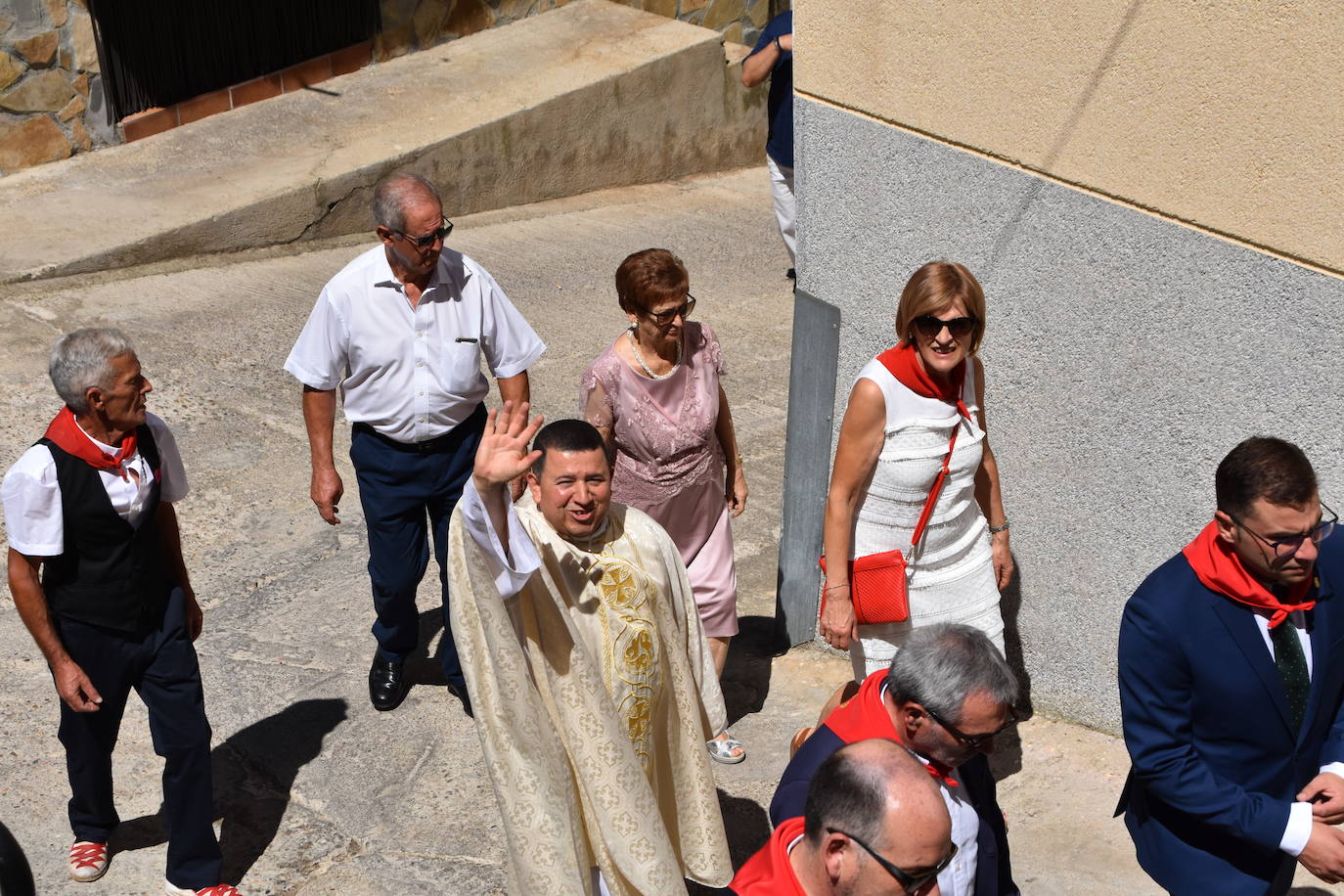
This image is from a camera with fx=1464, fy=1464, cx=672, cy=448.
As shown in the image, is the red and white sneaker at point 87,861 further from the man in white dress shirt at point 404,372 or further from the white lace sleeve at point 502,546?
the white lace sleeve at point 502,546

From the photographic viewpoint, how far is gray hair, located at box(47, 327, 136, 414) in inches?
146

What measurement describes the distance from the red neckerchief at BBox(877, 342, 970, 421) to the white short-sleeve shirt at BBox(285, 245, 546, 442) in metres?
1.46

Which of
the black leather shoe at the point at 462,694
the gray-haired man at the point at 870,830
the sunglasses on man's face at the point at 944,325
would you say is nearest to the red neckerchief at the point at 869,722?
the gray-haired man at the point at 870,830

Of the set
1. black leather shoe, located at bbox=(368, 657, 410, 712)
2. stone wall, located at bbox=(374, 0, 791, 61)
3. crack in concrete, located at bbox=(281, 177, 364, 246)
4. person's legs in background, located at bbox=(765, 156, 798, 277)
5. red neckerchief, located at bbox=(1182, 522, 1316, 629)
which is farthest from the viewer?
stone wall, located at bbox=(374, 0, 791, 61)

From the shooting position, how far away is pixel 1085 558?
471 centimetres

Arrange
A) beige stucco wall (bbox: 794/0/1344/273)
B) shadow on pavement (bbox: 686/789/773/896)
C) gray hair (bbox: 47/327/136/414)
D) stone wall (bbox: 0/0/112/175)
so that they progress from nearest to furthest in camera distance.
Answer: gray hair (bbox: 47/327/136/414) → beige stucco wall (bbox: 794/0/1344/273) → shadow on pavement (bbox: 686/789/773/896) → stone wall (bbox: 0/0/112/175)

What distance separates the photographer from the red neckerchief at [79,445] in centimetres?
377

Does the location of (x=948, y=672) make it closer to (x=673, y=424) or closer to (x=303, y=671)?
(x=673, y=424)

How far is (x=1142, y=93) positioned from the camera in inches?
161

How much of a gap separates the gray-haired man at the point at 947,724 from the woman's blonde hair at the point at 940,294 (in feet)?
3.68

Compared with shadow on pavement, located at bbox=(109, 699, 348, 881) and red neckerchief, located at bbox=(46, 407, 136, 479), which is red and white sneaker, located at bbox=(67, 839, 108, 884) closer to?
shadow on pavement, located at bbox=(109, 699, 348, 881)

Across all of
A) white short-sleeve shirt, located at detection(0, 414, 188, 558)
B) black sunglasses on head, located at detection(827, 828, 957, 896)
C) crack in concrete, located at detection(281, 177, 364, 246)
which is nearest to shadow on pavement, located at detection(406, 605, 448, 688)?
white short-sleeve shirt, located at detection(0, 414, 188, 558)

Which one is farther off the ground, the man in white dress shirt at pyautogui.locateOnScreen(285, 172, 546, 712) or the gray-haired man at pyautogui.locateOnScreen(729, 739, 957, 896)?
the gray-haired man at pyautogui.locateOnScreen(729, 739, 957, 896)

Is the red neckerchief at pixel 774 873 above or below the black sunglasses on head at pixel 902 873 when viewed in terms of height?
below
